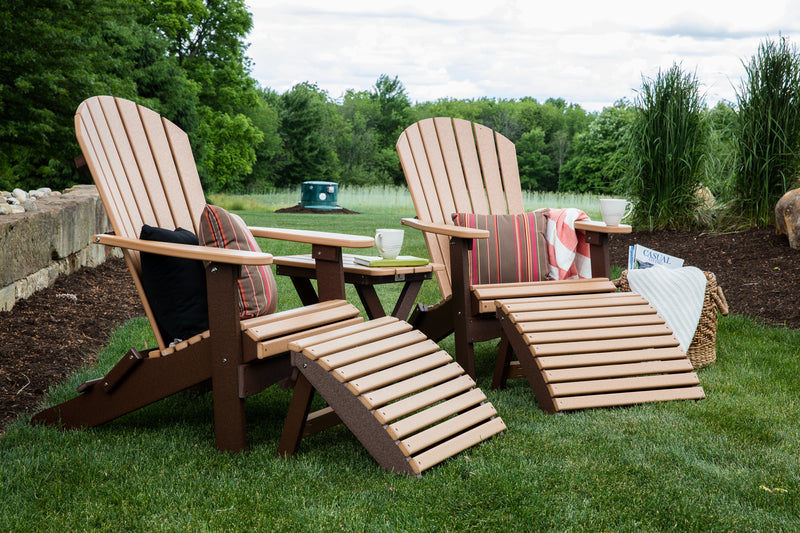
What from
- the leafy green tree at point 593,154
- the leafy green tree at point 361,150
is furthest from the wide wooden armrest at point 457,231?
the leafy green tree at point 361,150

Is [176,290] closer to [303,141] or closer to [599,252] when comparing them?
[599,252]

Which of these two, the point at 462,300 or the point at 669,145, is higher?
the point at 669,145

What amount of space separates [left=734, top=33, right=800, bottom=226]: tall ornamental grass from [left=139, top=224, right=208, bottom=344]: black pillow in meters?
4.76

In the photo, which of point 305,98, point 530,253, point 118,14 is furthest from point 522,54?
point 530,253

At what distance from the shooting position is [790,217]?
194 inches

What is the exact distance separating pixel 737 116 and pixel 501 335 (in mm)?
3907

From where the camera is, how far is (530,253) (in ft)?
11.0

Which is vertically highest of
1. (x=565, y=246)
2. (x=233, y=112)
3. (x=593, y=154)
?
(x=233, y=112)

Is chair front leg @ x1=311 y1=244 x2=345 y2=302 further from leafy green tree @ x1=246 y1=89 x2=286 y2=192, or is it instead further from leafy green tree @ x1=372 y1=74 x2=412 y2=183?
leafy green tree @ x1=372 y1=74 x2=412 y2=183

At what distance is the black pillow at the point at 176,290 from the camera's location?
2.37 meters

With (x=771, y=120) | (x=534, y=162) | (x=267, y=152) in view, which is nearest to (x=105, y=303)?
(x=771, y=120)

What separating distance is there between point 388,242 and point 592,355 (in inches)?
38.1

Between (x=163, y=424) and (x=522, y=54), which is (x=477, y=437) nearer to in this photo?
(x=163, y=424)

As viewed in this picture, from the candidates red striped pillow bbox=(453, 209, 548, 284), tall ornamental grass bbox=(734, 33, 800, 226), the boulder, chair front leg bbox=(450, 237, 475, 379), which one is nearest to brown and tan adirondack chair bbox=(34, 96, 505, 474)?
chair front leg bbox=(450, 237, 475, 379)
